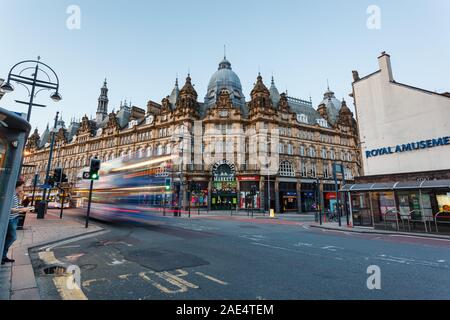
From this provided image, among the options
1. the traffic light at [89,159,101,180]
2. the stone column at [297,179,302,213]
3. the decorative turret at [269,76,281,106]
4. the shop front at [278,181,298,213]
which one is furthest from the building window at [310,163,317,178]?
the traffic light at [89,159,101,180]

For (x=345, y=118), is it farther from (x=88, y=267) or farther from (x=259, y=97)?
(x=88, y=267)

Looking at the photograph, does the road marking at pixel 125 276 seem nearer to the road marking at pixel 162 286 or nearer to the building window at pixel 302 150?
the road marking at pixel 162 286

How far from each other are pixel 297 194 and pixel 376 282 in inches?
1536

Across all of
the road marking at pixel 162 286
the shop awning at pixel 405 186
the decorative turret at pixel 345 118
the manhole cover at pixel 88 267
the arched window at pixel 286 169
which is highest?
the decorative turret at pixel 345 118

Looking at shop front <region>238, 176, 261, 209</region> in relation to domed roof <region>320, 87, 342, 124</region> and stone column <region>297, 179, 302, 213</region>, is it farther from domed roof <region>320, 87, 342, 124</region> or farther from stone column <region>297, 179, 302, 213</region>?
domed roof <region>320, 87, 342, 124</region>

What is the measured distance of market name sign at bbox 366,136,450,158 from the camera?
17.8m

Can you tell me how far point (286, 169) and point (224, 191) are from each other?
12.7 m

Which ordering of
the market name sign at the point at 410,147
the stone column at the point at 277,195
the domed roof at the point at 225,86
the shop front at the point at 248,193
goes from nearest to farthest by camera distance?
the market name sign at the point at 410,147, the shop front at the point at 248,193, the stone column at the point at 277,195, the domed roof at the point at 225,86

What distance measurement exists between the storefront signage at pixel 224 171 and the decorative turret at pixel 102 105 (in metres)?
49.0

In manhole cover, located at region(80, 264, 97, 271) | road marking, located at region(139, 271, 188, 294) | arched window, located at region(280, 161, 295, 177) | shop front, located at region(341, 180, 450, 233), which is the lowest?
manhole cover, located at region(80, 264, 97, 271)

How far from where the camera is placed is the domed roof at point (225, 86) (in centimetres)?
4913

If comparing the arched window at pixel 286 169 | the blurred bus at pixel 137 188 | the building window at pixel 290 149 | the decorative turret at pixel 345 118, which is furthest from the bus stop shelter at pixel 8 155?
the decorative turret at pixel 345 118

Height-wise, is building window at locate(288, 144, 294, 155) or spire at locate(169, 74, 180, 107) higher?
spire at locate(169, 74, 180, 107)

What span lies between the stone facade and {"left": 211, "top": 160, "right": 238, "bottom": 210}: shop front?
0.17m
